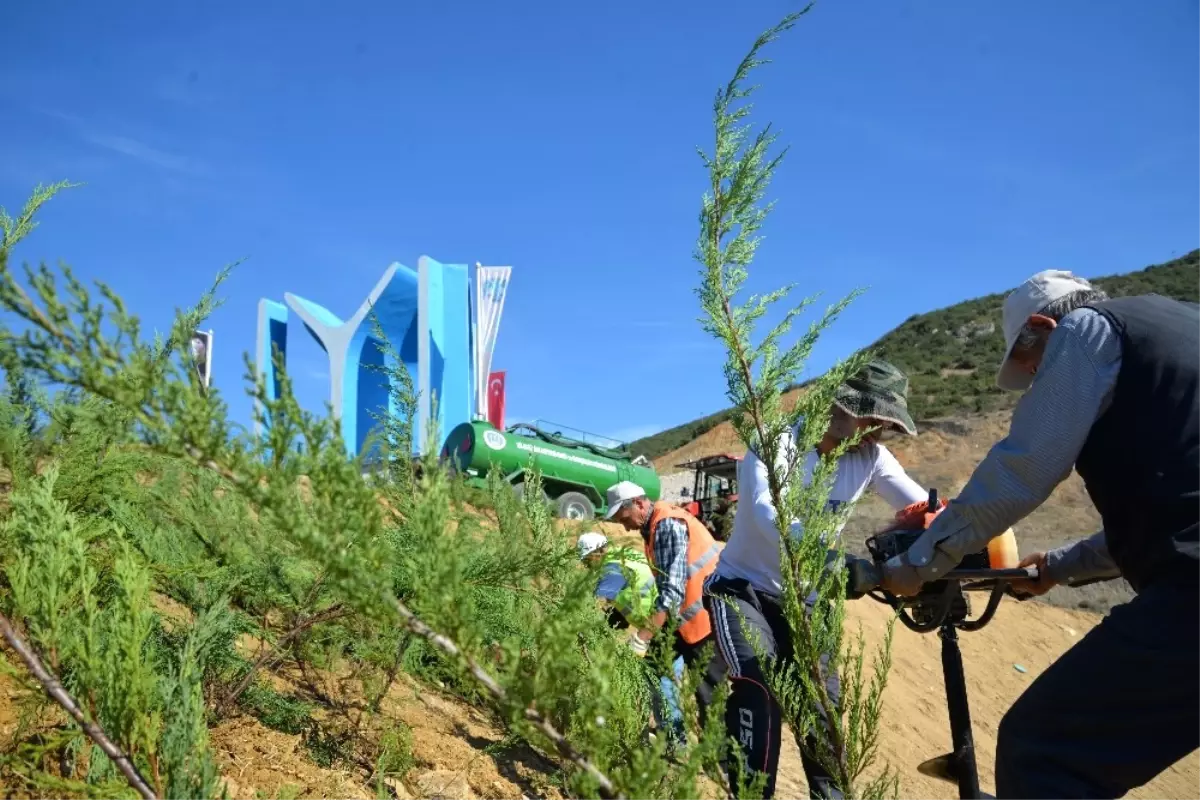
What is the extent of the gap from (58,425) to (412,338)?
14.6 metres

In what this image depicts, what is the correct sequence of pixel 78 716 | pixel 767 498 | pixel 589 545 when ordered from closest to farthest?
pixel 78 716
pixel 767 498
pixel 589 545

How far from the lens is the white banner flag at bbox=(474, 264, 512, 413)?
18.1 m

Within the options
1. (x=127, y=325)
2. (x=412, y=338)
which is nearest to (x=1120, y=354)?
(x=127, y=325)

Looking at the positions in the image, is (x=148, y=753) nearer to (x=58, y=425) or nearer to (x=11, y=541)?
(x=11, y=541)

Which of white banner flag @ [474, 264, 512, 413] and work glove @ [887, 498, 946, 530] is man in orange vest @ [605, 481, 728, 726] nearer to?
work glove @ [887, 498, 946, 530]

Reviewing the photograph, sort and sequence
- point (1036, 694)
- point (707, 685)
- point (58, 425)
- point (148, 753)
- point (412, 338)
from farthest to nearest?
point (412, 338)
point (707, 685)
point (58, 425)
point (1036, 694)
point (148, 753)

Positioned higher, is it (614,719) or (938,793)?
(614,719)

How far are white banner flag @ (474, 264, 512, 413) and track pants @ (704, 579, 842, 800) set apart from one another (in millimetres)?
15241

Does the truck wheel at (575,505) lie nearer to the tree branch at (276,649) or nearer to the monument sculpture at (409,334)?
the monument sculpture at (409,334)

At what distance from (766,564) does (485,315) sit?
15.9m

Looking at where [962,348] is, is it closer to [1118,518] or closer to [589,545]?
[589,545]

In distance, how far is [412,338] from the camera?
56.9 ft

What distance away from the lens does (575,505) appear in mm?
17938

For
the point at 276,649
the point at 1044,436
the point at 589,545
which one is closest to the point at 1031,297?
the point at 1044,436
